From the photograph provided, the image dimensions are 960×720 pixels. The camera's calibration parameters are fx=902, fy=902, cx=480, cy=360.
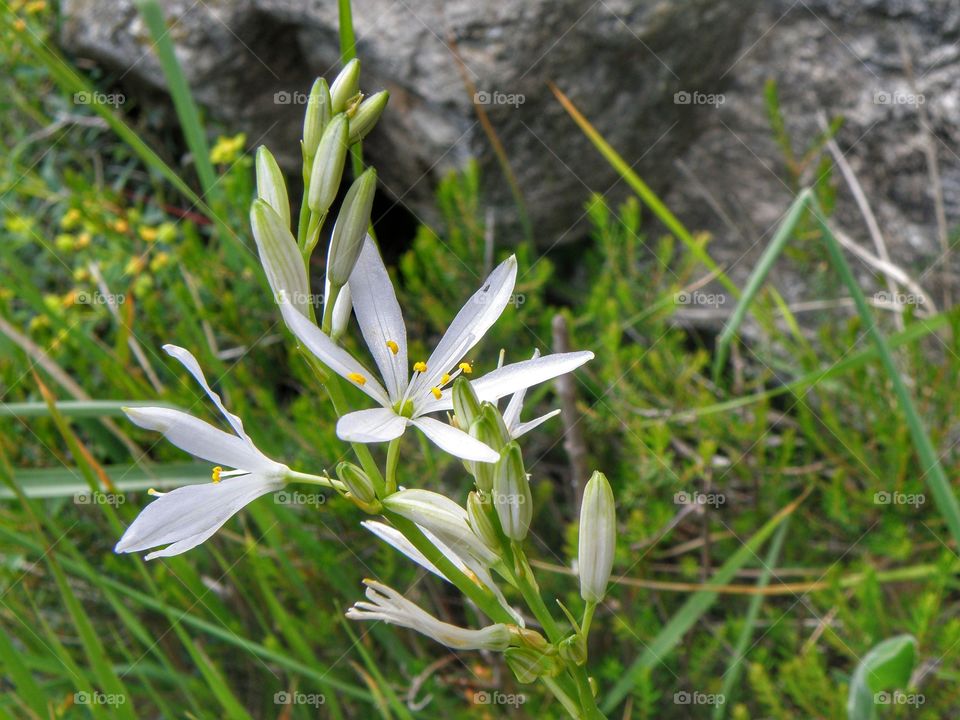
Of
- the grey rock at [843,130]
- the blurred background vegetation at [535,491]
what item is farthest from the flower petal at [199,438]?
the grey rock at [843,130]

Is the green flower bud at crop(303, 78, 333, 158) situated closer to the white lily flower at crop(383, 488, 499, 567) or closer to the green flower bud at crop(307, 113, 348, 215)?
the green flower bud at crop(307, 113, 348, 215)

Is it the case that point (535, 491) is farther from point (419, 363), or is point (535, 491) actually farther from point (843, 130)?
point (843, 130)

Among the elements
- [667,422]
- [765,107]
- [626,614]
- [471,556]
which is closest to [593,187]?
[765,107]

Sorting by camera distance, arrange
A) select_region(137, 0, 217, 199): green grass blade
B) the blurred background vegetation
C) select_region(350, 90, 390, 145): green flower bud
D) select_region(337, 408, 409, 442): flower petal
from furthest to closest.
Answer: the blurred background vegetation → select_region(137, 0, 217, 199): green grass blade → select_region(350, 90, 390, 145): green flower bud → select_region(337, 408, 409, 442): flower petal

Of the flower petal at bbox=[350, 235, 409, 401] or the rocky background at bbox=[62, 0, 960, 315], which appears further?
the rocky background at bbox=[62, 0, 960, 315]

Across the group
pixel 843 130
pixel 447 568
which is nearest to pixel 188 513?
pixel 447 568

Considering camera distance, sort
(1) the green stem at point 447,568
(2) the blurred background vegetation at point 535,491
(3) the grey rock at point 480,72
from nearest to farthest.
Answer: (1) the green stem at point 447,568 → (2) the blurred background vegetation at point 535,491 → (3) the grey rock at point 480,72

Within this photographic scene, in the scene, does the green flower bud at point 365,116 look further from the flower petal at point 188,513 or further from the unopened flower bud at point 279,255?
the flower petal at point 188,513

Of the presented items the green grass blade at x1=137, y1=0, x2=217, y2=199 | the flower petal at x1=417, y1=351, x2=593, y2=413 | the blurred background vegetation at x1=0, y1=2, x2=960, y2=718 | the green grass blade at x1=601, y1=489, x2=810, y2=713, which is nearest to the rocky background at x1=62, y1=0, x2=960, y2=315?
the blurred background vegetation at x1=0, y1=2, x2=960, y2=718
